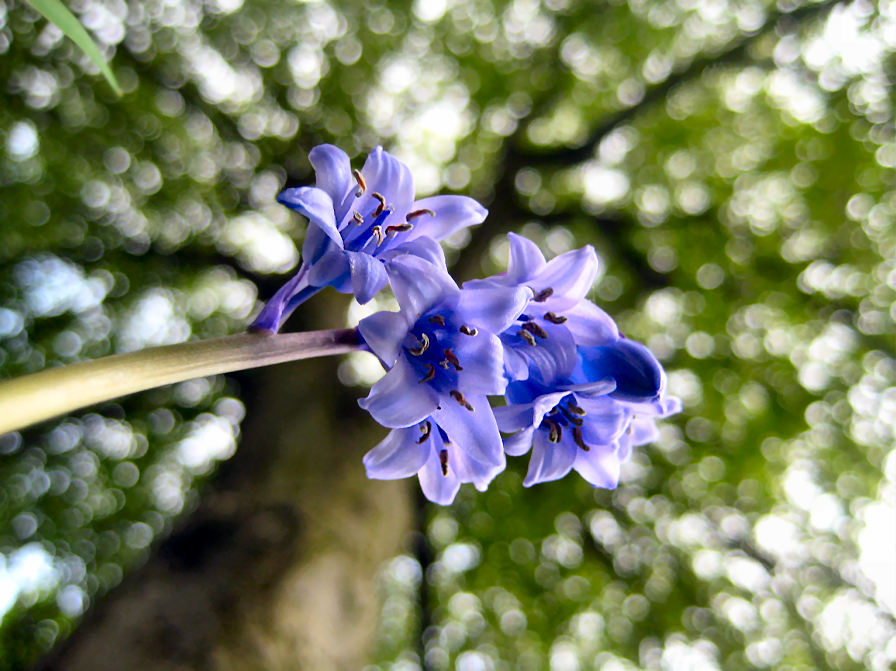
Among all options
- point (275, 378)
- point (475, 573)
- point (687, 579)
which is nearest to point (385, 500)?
point (275, 378)

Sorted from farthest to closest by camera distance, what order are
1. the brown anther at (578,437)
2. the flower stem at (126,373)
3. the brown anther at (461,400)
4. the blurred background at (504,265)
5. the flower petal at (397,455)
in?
the blurred background at (504,265)
the brown anther at (578,437)
the flower petal at (397,455)
the brown anther at (461,400)
the flower stem at (126,373)

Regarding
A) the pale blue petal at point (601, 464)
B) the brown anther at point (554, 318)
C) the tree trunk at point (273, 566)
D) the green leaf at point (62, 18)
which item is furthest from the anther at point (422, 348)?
the tree trunk at point (273, 566)

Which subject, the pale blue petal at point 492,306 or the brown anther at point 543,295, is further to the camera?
the brown anther at point 543,295

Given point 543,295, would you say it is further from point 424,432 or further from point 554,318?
point 424,432

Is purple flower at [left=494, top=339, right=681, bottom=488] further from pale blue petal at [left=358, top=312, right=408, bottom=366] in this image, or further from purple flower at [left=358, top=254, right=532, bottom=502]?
pale blue petal at [left=358, top=312, right=408, bottom=366]

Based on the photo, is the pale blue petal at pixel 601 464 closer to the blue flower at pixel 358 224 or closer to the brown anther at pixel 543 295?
the brown anther at pixel 543 295

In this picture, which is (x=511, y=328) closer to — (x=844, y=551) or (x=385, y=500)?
(x=385, y=500)
